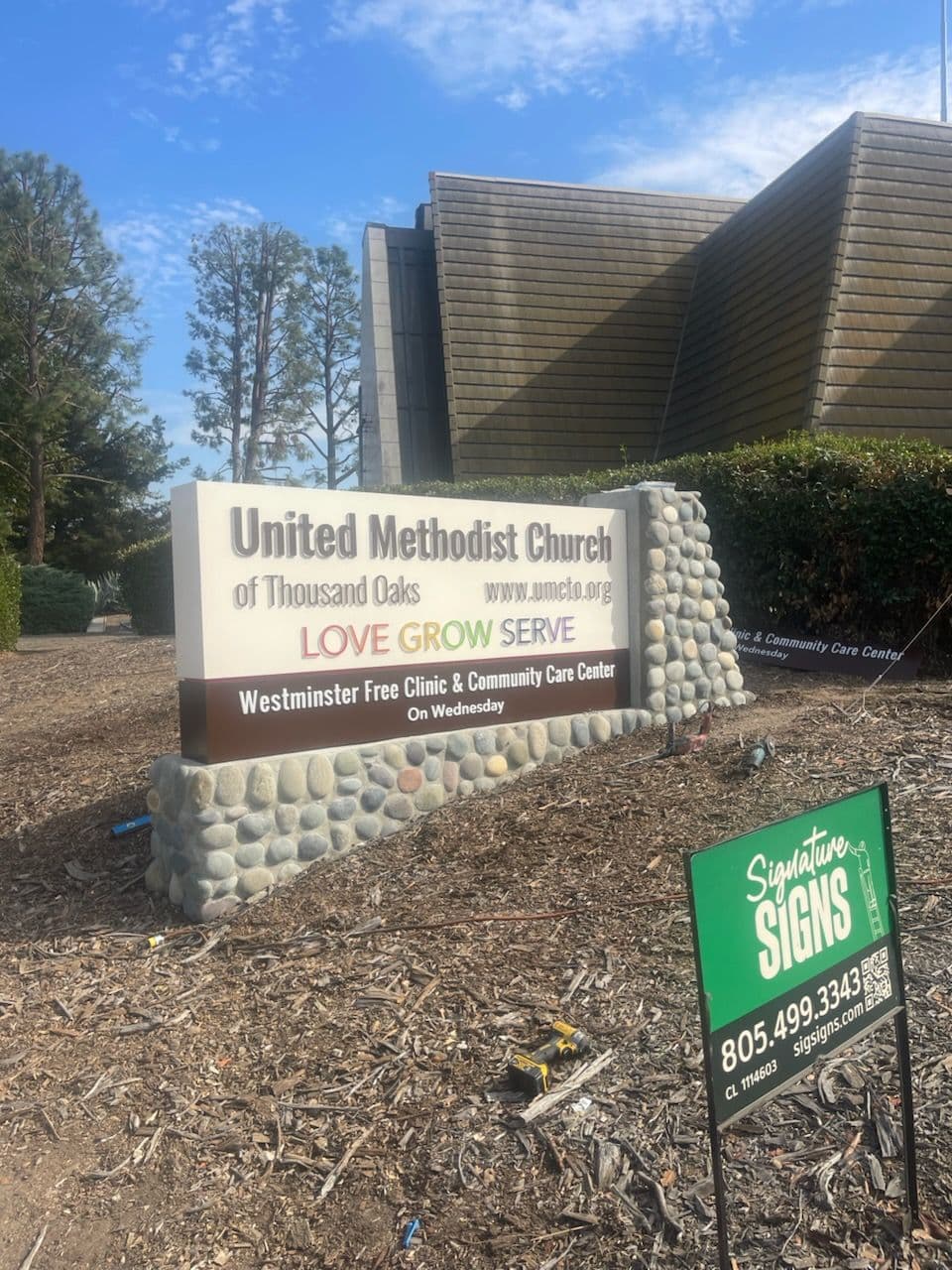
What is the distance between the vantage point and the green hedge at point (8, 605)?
17484mm

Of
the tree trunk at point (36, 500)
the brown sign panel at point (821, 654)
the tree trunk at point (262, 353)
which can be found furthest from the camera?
the tree trunk at point (262, 353)

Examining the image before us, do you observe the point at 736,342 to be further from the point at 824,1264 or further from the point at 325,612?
the point at 824,1264

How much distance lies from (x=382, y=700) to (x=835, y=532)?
5180mm

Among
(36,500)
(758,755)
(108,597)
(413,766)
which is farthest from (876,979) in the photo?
(36,500)

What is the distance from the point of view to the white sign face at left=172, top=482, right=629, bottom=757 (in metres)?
5.32

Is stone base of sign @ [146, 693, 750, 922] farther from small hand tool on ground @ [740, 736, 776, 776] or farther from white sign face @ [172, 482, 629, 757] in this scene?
small hand tool on ground @ [740, 736, 776, 776]

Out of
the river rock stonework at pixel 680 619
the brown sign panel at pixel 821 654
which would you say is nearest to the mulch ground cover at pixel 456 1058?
the river rock stonework at pixel 680 619

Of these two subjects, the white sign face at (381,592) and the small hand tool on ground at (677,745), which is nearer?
the white sign face at (381,592)

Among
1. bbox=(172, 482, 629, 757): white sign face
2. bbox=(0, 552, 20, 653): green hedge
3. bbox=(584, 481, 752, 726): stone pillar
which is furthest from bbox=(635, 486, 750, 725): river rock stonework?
bbox=(0, 552, 20, 653): green hedge

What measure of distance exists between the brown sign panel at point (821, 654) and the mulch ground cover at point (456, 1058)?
241 cm

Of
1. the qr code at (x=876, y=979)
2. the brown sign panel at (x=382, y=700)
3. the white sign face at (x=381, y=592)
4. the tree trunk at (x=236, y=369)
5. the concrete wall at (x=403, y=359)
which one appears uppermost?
the tree trunk at (x=236, y=369)

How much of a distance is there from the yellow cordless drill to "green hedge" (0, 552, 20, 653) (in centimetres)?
1626

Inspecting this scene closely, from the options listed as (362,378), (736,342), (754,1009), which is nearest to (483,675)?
(754,1009)
